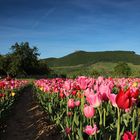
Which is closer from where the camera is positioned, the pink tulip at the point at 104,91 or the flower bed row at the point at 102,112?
the flower bed row at the point at 102,112

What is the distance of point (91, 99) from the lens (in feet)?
14.6

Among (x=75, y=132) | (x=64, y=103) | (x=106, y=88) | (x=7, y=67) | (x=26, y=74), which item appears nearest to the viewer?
(x=106, y=88)

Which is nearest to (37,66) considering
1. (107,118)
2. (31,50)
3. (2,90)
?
(31,50)

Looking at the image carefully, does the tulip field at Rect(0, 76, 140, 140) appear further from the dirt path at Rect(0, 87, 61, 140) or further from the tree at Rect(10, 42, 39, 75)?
the tree at Rect(10, 42, 39, 75)

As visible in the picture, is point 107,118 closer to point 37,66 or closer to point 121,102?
point 121,102

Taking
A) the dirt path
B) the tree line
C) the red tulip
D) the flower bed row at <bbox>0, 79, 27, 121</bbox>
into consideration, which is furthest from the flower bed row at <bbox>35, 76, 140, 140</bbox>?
the tree line

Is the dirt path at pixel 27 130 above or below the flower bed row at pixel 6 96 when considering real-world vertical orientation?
below

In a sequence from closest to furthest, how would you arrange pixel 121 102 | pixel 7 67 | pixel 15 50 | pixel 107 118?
1. pixel 121 102
2. pixel 107 118
3. pixel 7 67
4. pixel 15 50

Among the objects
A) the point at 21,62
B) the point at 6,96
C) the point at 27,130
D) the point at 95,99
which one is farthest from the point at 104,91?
the point at 21,62

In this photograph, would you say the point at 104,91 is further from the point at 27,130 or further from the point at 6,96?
the point at 6,96

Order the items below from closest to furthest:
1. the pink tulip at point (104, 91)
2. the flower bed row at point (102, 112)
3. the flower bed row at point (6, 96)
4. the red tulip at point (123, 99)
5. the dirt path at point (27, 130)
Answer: the red tulip at point (123, 99)
the flower bed row at point (102, 112)
the pink tulip at point (104, 91)
the dirt path at point (27, 130)
the flower bed row at point (6, 96)

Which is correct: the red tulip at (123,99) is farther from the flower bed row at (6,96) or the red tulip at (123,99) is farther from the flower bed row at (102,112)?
the flower bed row at (6,96)

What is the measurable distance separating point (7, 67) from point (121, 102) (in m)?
73.3

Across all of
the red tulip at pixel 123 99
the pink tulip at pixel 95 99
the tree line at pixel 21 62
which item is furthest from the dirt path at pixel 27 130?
the tree line at pixel 21 62
